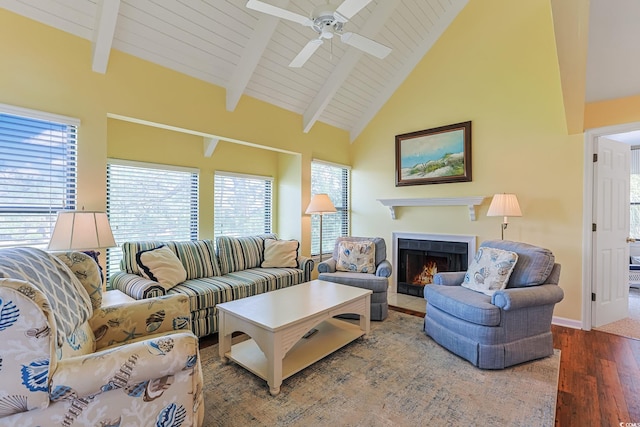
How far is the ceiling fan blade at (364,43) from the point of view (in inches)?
98.1

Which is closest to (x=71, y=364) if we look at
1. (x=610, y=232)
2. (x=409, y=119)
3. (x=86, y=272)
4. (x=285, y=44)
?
(x=86, y=272)

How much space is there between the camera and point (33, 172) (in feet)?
8.07

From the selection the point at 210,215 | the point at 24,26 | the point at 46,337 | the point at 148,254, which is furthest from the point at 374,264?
the point at 24,26

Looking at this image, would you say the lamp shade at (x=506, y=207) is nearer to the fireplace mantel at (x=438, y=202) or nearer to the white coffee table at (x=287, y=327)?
the fireplace mantel at (x=438, y=202)

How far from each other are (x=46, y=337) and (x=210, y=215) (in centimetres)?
314

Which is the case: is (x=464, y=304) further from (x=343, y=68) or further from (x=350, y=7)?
(x=343, y=68)

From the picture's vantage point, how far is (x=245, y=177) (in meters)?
4.59

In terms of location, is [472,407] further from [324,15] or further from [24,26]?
[24,26]

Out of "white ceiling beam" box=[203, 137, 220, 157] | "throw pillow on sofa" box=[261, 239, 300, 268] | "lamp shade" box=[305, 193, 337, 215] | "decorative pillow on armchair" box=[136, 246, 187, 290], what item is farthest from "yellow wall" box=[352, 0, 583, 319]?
"decorative pillow on armchair" box=[136, 246, 187, 290]

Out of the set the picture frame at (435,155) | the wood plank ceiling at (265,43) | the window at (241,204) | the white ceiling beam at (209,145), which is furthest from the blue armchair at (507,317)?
the white ceiling beam at (209,145)

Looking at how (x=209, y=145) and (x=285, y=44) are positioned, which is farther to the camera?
(x=209, y=145)

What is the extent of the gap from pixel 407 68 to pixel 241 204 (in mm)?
3279

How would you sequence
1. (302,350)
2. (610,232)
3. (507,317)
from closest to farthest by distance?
(507,317) < (302,350) < (610,232)

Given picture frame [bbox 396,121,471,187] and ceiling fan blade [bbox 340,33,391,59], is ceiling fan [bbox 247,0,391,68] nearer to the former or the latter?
ceiling fan blade [bbox 340,33,391,59]
